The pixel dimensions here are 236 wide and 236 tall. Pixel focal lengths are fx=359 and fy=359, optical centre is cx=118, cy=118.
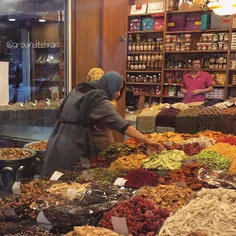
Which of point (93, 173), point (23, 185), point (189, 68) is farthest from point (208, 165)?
point (189, 68)

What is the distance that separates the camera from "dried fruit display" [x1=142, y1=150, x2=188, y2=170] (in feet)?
8.04

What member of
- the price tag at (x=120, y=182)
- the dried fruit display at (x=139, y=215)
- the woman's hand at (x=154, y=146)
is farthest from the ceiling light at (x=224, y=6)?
the dried fruit display at (x=139, y=215)

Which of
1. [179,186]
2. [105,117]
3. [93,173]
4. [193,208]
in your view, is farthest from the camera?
[105,117]

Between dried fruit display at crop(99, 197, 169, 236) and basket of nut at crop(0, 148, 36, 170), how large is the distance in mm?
1677

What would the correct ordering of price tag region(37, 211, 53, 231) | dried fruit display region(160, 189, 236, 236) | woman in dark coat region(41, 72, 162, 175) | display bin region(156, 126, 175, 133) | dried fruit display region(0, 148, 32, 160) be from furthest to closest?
1. display bin region(156, 126, 175, 133)
2. dried fruit display region(0, 148, 32, 160)
3. woman in dark coat region(41, 72, 162, 175)
4. price tag region(37, 211, 53, 231)
5. dried fruit display region(160, 189, 236, 236)

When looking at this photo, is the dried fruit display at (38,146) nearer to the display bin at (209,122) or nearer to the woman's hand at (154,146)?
the woman's hand at (154,146)

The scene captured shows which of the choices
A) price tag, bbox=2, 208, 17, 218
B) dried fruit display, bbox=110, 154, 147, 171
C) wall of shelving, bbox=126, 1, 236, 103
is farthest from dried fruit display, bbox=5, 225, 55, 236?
wall of shelving, bbox=126, 1, 236, 103

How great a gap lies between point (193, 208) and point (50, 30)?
3.38 metres

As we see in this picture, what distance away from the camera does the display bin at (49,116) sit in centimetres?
446

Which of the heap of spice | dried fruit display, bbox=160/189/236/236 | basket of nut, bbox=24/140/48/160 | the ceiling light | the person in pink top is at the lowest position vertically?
basket of nut, bbox=24/140/48/160

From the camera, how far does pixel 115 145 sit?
2.94 meters

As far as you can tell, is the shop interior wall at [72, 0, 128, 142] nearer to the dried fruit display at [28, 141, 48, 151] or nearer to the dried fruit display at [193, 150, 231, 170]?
the dried fruit display at [28, 141, 48, 151]

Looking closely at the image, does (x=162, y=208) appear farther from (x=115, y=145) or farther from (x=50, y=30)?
(x=50, y=30)

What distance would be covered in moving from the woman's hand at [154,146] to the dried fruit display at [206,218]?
110 centimetres
